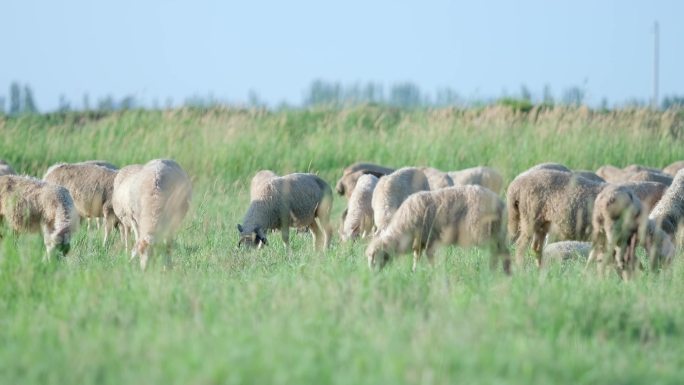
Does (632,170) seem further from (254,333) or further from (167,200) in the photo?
(254,333)

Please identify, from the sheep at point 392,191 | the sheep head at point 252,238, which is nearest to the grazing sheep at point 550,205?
the sheep at point 392,191

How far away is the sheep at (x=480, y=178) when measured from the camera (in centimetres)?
1633

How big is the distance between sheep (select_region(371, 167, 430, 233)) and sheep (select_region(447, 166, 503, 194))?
123 inches

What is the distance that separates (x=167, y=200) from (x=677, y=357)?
5658 mm

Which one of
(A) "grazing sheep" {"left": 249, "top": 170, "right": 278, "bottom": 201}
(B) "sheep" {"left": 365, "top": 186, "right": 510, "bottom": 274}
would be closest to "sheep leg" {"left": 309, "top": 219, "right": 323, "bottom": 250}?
(A) "grazing sheep" {"left": 249, "top": 170, "right": 278, "bottom": 201}

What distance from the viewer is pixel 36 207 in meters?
10.9

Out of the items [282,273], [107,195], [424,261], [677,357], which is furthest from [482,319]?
Answer: [107,195]

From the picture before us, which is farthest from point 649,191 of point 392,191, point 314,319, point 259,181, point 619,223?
point 314,319

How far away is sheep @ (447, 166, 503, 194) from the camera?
16328mm

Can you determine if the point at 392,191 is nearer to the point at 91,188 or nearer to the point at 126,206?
the point at 126,206

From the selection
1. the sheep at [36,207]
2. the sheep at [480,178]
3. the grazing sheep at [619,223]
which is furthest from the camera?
the sheep at [480,178]

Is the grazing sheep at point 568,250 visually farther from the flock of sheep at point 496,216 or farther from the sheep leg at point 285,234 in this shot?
the sheep leg at point 285,234

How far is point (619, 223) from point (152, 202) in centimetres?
420

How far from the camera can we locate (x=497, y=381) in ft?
→ 17.7
